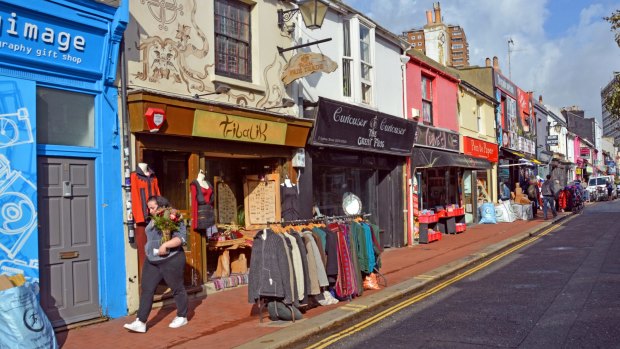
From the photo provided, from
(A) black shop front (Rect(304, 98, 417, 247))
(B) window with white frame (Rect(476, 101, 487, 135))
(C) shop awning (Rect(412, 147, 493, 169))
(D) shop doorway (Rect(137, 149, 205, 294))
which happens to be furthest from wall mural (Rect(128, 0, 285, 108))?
(B) window with white frame (Rect(476, 101, 487, 135))

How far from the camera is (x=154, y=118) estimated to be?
26.5 ft

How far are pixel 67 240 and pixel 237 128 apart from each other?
11.7ft

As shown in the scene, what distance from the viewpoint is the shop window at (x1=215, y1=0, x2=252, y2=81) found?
10000mm

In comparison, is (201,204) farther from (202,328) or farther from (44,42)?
(44,42)

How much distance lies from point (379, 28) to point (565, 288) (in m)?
9.09

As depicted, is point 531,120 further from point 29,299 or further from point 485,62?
point 29,299

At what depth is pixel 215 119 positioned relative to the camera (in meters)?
9.30

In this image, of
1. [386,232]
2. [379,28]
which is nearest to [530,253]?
[386,232]

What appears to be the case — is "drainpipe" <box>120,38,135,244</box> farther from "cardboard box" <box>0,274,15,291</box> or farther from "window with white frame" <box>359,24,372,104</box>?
"window with white frame" <box>359,24,372,104</box>

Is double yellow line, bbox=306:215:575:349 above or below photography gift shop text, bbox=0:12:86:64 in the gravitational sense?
below

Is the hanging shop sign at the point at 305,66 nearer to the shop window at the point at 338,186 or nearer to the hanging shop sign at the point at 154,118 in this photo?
the shop window at the point at 338,186

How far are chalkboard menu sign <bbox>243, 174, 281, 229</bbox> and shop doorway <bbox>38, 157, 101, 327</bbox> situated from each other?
422 cm

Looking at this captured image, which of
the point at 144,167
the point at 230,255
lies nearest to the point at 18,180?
the point at 144,167

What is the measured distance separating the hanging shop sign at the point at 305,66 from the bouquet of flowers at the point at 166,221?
479 centimetres
